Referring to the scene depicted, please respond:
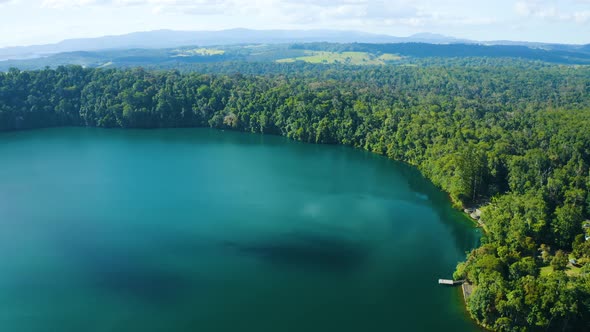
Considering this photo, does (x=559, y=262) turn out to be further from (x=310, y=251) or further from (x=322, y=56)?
(x=322, y=56)

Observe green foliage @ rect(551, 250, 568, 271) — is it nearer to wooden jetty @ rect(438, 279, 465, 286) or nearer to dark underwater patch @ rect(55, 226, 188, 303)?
wooden jetty @ rect(438, 279, 465, 286)

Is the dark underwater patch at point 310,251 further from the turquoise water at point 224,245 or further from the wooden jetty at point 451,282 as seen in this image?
the wooden jetty at point 451,282

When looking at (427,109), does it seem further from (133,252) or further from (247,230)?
(133,252)

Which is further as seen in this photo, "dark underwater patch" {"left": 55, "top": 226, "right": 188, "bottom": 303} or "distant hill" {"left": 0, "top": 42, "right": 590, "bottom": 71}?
"distant hill" {"left": 0, "top": 42, "right": 590, "bottom": 71}

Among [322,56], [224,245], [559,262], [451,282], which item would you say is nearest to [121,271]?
[224,245]

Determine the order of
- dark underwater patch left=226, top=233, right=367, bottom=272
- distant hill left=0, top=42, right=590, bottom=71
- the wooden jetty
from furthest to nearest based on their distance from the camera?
1. distant hill left=0, top=42, right=590, bottom=71
2. dark underwater patch left=226, top=233, right=367, bottom=272
3. the wooden jetty

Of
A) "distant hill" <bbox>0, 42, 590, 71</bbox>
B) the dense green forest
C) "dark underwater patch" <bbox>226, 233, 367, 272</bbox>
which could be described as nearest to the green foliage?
the dense green forest

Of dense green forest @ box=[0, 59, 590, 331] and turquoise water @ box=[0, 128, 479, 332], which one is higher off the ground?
dense green forest @ box=[0, 59, 590, 331]

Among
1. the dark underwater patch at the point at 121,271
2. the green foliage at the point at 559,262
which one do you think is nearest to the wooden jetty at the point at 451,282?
the green foliage at the point at 559,262
